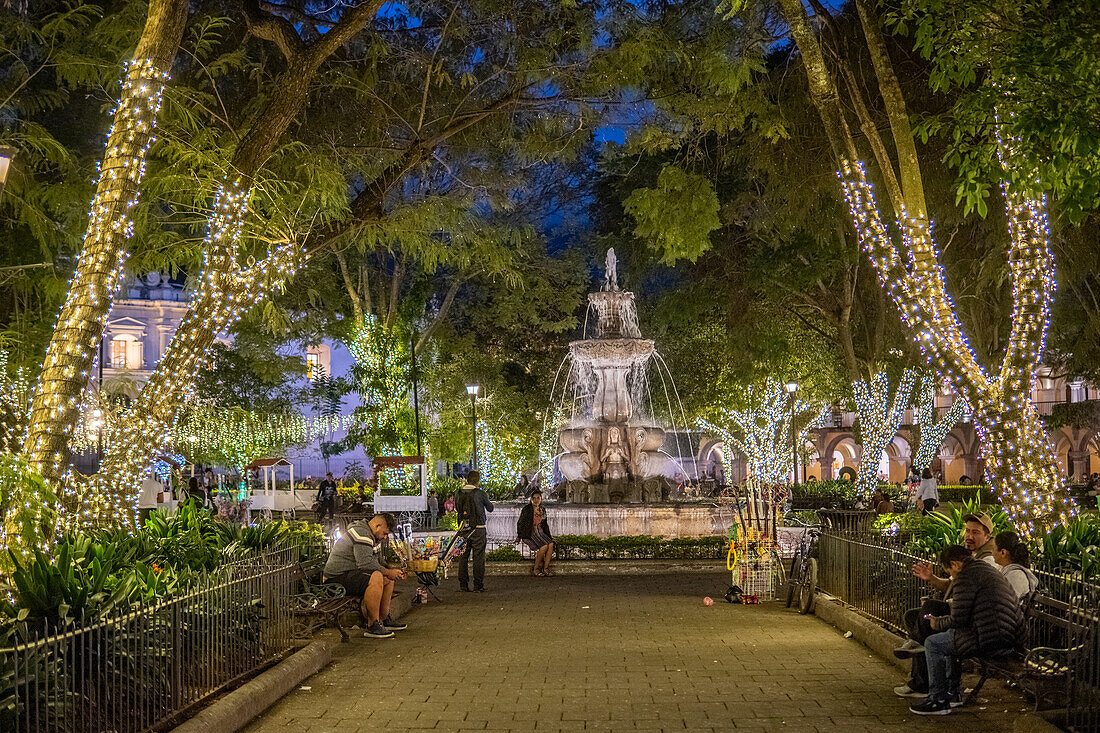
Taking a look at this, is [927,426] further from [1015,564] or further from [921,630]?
[921,630]

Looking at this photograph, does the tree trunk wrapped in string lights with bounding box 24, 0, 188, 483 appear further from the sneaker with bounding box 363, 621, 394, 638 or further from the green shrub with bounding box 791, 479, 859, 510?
the green shrub with bounding box 791, 479, 859, 510

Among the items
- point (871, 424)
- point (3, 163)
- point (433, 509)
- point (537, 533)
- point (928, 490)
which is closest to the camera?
point (3, 163)

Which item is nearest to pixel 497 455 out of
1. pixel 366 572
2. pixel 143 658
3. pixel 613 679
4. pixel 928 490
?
pixel 928 490

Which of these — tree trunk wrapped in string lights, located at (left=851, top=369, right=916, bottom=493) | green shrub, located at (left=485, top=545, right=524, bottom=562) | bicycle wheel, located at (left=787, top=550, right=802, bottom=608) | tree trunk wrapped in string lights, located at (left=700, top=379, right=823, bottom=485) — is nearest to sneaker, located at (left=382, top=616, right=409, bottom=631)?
bicycle wheel, located at (left=787, top=550, right=802, bottom=608)

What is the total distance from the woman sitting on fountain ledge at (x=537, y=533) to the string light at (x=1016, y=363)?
7.19 m

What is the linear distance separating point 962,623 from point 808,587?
6.07 m

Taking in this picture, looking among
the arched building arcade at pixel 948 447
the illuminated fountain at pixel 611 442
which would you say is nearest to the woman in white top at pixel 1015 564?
the illuminated fountain at pixel 611 442

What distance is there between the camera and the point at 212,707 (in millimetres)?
7312

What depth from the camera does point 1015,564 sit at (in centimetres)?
840

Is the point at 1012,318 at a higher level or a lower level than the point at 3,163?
lower

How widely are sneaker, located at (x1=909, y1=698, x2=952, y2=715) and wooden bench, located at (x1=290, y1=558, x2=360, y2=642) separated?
5683 mm

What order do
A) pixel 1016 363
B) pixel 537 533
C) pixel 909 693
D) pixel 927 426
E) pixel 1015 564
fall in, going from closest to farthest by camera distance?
pixel 909 693
pixel 1015 564
pixel 1016 363
pixel 537 533
pixel 927 426

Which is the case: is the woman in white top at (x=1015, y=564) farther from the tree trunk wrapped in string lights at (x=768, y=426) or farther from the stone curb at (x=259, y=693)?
the tree trunk wrapped in string lights at (x=768, y=426)

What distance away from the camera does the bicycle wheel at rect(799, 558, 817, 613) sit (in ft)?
44.3
